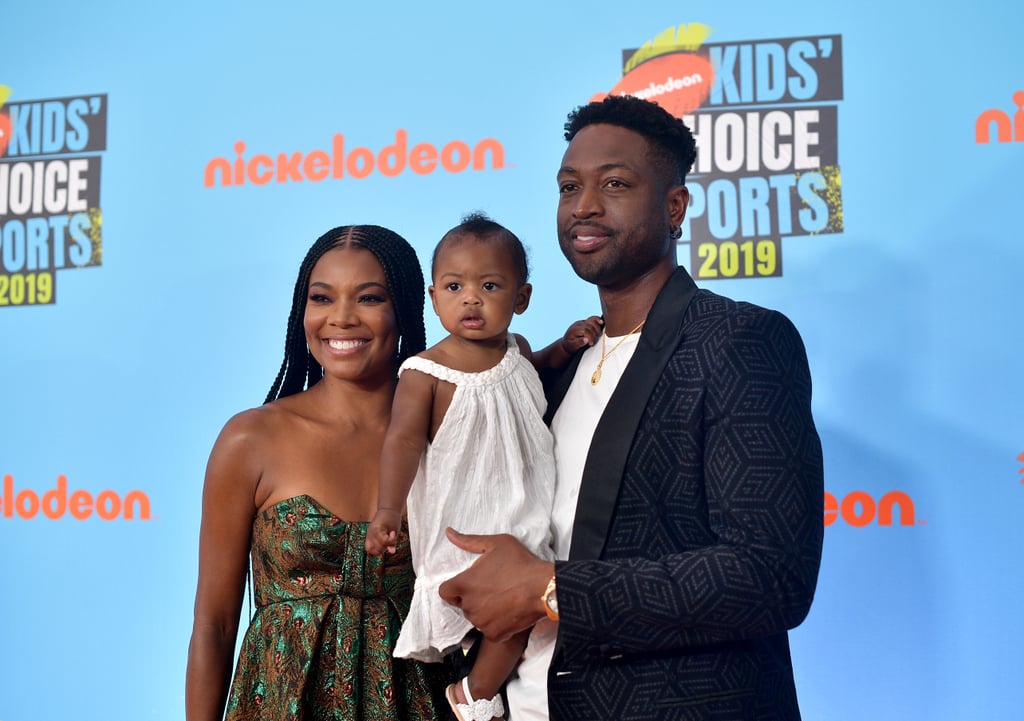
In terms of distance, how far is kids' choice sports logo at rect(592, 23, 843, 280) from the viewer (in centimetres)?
323

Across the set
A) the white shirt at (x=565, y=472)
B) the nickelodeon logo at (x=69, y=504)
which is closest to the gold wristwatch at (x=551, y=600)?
the white shirt at (x=565, y=472)

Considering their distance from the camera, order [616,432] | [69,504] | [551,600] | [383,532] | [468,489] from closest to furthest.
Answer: [551,600]
[616,432]
[383,532]
[468,489]
[69,504]

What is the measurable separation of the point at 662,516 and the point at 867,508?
5.75 feet

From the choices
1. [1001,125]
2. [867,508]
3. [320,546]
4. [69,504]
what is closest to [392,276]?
[320,546]

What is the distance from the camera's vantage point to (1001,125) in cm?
315

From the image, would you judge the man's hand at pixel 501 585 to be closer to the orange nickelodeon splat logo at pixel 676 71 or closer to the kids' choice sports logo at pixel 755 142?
the kids' choice sports logo at pixel 755 142

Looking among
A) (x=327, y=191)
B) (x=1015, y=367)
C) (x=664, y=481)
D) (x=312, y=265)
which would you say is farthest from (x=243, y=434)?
(x=1015, y=367)

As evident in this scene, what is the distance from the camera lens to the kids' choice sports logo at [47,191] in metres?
3.85

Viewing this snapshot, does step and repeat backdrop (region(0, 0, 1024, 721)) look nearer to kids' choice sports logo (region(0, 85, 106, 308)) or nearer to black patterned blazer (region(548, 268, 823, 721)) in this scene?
kids' choice sports logo (region(0, 85, 106, 308))

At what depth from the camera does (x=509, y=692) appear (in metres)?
1.81

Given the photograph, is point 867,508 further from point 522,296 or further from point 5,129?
point 5,129

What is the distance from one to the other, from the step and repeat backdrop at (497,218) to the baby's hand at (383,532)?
1641 mm

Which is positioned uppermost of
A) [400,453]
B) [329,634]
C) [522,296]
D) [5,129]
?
[5,129]

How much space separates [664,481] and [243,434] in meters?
0.84
